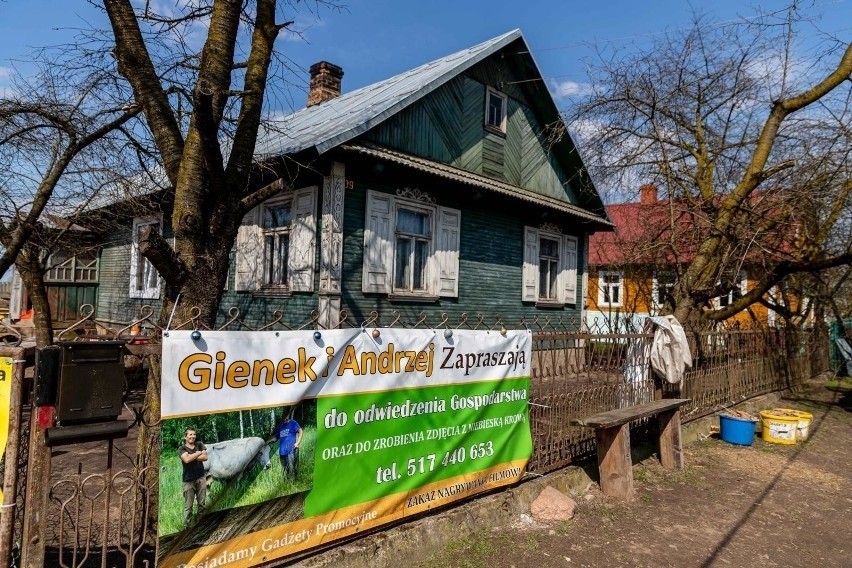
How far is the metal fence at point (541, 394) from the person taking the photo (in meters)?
2.87

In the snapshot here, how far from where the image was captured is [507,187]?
38.6ft

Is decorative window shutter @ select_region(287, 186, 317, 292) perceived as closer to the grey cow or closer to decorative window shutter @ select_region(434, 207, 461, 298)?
decorative window shutter @ select_region(434, 207, 461, 298)

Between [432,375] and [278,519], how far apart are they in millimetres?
1468

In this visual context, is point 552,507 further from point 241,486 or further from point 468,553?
point 241,486

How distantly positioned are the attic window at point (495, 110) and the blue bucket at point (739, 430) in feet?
24.6

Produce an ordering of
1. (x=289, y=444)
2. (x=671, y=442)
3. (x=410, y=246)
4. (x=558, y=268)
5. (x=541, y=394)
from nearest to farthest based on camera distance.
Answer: (x=289, y=444)
(x=541, y=394)
(x=671, y=442)
(x=410, y=246)
(x=558, y=268)

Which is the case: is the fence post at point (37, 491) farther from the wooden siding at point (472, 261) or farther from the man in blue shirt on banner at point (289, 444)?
the wooden siding at point (472, 261)

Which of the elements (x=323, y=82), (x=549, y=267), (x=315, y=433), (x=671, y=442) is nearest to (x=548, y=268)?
(x=549, y=267)

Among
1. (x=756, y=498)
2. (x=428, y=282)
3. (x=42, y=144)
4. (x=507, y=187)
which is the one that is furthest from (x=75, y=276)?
(x=756, y=498)

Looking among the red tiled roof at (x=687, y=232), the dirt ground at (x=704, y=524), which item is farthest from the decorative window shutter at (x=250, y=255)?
the dirt ground at (x=704, y=524)

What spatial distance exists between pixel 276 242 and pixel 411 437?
22.9ft

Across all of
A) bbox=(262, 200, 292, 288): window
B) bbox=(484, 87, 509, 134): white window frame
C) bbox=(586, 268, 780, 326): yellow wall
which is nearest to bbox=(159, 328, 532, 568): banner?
bbox=(262, 200, 292, 288): window

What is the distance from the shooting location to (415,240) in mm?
10359

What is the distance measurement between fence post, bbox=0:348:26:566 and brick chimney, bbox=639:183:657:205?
37.2ft
